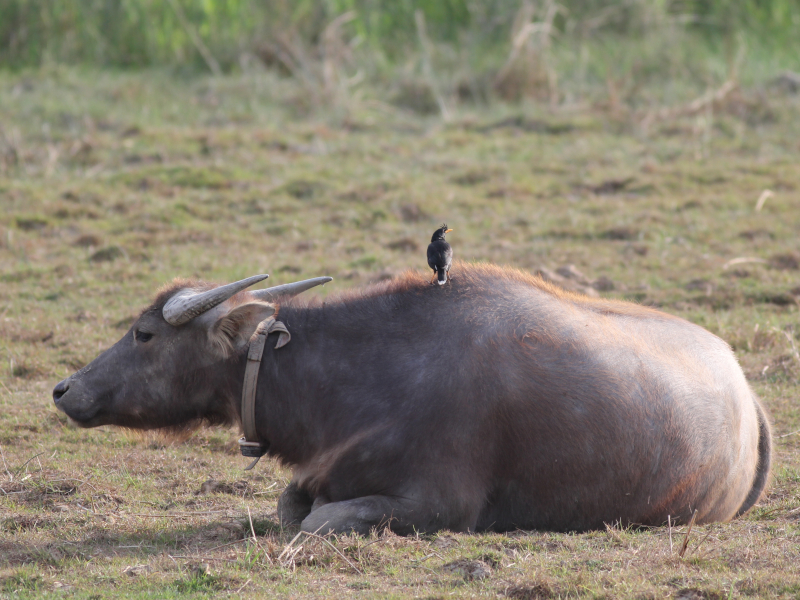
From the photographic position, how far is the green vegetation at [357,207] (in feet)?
14.2

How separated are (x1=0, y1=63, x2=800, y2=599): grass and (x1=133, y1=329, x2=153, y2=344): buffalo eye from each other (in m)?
0.88

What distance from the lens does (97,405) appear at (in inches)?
204

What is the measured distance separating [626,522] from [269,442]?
184cm

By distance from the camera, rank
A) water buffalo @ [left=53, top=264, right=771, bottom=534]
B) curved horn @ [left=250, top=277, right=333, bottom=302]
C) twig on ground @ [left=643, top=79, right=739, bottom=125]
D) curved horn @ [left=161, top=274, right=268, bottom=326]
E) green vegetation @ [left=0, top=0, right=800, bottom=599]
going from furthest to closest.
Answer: twig on ground @ [left=643, top=79, right=739, bottom=125]
curved horn @ [left=250, top=277, right=333, bottom=302]
curved horn @ [left=161, top=274, right=268, bottom=326]
water buffalo @ [left=53, top=264, right=771, bottom=534]
green vegetation @ [left=0, top=0, right=800, bottom=599]

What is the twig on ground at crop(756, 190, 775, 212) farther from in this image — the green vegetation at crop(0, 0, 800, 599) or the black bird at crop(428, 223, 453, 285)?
the black bird at crop(428, 223, 453, 285)

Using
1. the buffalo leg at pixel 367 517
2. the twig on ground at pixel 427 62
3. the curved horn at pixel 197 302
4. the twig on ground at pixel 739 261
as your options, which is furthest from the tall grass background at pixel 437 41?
the buffalo leg at pixel 367 517

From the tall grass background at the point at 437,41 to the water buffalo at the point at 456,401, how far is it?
10.2m

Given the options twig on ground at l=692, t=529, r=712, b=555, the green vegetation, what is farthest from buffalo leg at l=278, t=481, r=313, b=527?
twig on ground at l=692, t=529, r=712, b=555

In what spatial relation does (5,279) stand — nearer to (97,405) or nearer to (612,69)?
(97,405)

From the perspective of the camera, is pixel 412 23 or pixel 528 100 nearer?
pixel 528 100

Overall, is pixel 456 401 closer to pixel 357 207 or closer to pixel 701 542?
pixel 701 542

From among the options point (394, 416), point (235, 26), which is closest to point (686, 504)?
point (394, 416)

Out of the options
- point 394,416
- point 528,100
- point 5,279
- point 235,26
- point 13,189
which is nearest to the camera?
point 394,416

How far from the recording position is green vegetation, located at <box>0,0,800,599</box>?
14.2 feet
